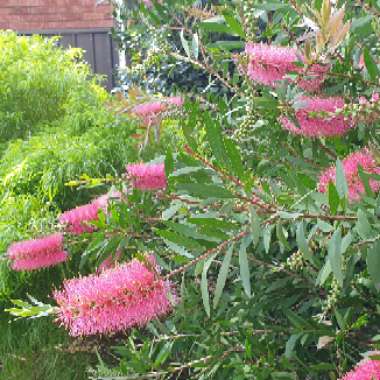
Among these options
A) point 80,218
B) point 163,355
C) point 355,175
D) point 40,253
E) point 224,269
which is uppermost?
point 355,175

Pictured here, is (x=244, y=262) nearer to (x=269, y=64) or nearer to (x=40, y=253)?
(x=269, y=64)

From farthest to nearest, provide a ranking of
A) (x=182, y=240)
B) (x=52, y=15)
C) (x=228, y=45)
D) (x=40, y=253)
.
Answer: (x=52, y=15)
(x=40, y=253)
(x=228, y=45)
(x=182, y=240)

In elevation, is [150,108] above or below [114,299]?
above

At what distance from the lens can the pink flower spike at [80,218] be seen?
69.7 inches

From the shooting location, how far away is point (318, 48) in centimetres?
109

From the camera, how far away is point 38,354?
2.75 metres

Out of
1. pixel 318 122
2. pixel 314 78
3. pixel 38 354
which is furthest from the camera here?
pixel 38 354

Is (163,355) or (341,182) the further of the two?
(163,355)

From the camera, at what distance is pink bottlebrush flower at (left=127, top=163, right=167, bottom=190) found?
1.52 metres

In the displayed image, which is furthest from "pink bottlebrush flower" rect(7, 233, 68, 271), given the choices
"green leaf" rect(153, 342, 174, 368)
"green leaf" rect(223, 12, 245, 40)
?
"green leaf" rect(223, 12, 245, 40)

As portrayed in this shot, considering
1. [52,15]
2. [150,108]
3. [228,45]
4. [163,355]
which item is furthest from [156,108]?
[52,15]

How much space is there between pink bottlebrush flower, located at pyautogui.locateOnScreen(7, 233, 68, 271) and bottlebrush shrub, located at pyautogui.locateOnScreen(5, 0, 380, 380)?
0.07m

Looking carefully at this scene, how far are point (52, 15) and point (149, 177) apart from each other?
25.2 feet

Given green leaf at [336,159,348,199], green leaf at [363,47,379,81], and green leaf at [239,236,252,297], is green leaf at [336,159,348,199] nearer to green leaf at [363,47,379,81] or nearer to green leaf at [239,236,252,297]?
green leaf at [239,236,252,297]
